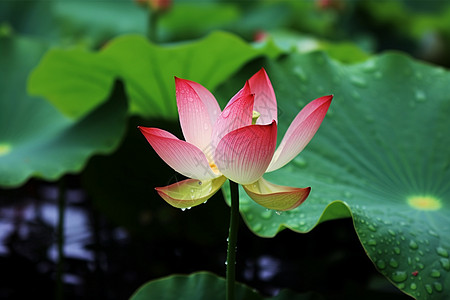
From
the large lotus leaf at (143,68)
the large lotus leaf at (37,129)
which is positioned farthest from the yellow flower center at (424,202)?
the large lotus leaf at (37,129)

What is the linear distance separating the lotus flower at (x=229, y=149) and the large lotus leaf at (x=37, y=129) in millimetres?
661

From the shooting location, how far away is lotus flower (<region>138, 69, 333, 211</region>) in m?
0.54

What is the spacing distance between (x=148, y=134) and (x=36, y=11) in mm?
2160

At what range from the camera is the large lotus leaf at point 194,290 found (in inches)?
32.3

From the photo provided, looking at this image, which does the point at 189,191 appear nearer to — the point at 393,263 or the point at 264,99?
the point at 264,99

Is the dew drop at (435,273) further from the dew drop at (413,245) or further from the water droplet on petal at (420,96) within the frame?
the water droplet on petal at (420,96)

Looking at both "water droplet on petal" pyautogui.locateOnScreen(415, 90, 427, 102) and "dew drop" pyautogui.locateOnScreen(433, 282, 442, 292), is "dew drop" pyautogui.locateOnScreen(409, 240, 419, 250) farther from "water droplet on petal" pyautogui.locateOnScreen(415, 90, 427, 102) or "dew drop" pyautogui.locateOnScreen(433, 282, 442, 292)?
"water droplet on petal" pyautogui.locateOnScreen(415, 90, 427, 102)

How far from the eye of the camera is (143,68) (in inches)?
50.3

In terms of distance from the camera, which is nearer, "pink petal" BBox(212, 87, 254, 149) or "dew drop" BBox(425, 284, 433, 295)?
"pink petal" BBox(212, 87, 254, 149)

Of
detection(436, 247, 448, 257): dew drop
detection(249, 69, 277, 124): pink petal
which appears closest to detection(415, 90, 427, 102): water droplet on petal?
detection(436, 247, 448, 257): dew drop

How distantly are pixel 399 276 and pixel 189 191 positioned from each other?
1.12 feet

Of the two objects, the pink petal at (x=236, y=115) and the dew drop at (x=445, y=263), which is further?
the dew drop at (x=445, y=263)

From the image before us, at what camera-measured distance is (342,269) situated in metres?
1.42

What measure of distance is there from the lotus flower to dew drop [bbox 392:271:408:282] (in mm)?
251
